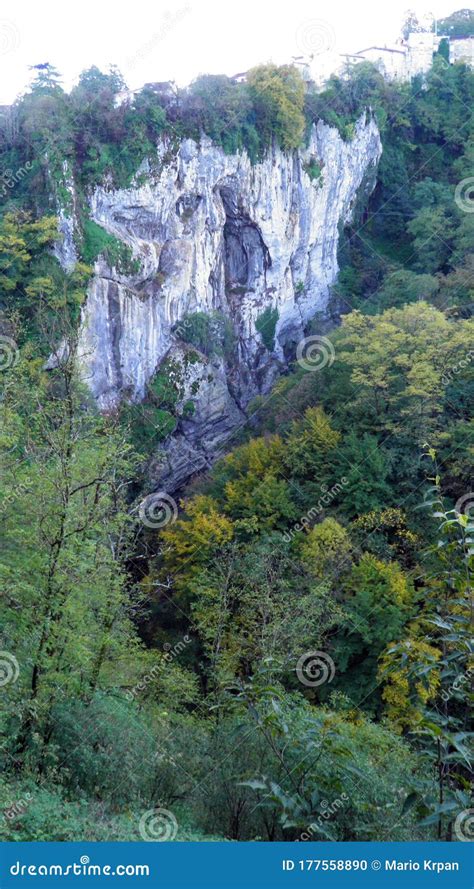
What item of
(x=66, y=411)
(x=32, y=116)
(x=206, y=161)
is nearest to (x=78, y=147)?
(x=32, y=116)

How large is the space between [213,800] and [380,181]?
34.1 metres

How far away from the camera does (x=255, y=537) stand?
52.6ft

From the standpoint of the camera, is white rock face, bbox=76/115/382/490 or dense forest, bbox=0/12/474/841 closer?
dense forest, bbox=0/12/474/841

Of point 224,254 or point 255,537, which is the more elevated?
point 224,254

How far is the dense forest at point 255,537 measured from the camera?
4.98 meters

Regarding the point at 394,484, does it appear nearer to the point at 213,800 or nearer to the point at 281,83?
the point at 213,800

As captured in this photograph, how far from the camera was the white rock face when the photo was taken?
2380 cm

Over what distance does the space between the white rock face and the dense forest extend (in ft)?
2.87

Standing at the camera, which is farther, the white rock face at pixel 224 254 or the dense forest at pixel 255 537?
the white rock face at pixel 224 254

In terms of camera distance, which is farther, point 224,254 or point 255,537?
point 224,254

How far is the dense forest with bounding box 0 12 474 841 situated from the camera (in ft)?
16.4

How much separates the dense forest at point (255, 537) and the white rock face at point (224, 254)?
0.88 meters

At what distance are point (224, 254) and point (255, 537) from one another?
15.3m

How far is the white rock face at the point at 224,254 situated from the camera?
23.8 metres
